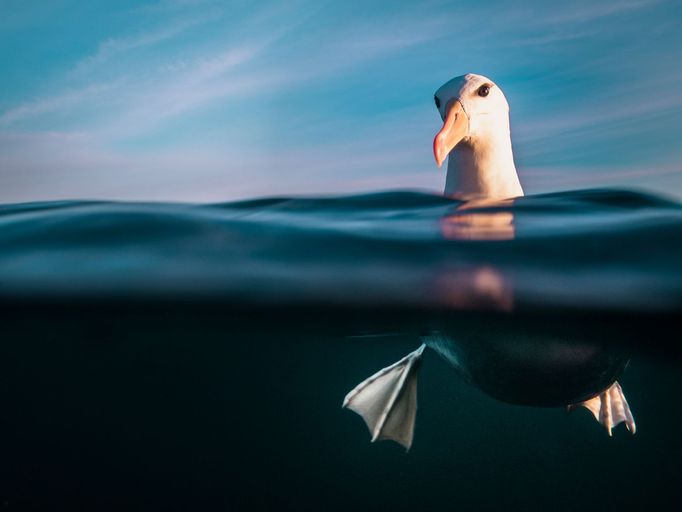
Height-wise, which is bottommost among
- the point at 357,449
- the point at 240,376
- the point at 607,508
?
the point at 607,508

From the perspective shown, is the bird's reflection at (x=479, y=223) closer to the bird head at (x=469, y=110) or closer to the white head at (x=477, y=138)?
the white head at (x=477, y=138)

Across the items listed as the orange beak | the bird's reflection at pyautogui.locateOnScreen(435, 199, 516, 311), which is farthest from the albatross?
the bird's reflection at pyautogui.locateOnScreen(435, 199, 516, 311)

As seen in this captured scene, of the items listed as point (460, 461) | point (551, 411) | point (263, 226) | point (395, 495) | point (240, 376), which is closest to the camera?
point (263, 226)

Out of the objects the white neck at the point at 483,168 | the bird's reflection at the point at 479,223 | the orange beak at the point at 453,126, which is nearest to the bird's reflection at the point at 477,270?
the bird's reflection at the point at 479,223

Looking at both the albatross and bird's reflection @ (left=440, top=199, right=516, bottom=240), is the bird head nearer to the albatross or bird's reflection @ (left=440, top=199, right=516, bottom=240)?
the albatross

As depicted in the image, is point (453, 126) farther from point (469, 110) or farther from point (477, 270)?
point (477, 270)

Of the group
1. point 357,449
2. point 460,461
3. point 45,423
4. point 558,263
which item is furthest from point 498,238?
point 45,423

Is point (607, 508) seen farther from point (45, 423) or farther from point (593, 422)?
point (45, 423)

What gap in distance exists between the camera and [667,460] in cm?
1822

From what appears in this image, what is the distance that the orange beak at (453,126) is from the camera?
394 cm

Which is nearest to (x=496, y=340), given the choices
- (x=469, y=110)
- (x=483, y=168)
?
(x=483, y=168)

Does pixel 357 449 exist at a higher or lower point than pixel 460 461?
higher

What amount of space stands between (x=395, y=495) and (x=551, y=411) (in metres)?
6.04

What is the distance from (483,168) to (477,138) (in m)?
0.26
